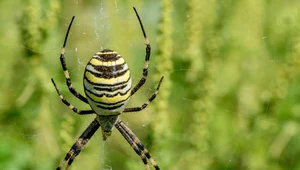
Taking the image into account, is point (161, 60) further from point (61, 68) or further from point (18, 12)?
point (61, 68)

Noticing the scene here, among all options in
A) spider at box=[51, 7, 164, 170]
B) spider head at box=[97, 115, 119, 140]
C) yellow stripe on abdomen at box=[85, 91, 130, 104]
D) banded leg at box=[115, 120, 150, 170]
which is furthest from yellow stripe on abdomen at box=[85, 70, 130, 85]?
banded leg at box=[115, 120, 150, 170]

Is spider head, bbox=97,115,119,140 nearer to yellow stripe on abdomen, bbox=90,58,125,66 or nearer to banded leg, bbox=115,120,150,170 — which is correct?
banded leg, bbox=115,120,150,170

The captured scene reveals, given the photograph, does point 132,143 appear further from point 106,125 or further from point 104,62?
point 104,62

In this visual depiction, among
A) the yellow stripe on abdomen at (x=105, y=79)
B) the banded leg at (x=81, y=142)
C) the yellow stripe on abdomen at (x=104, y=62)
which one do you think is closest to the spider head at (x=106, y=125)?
the banded leg at (x=81, y=142)

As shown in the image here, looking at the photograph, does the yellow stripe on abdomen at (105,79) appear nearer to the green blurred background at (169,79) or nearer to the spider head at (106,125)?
the green blurred background at (169,79)

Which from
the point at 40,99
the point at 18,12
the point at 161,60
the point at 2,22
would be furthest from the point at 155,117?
the point at 2,22

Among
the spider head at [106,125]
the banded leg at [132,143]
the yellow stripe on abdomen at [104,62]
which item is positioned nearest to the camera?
the yellow stripe on abdomen at [104,62]

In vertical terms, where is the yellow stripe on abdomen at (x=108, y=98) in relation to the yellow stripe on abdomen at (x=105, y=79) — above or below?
below
